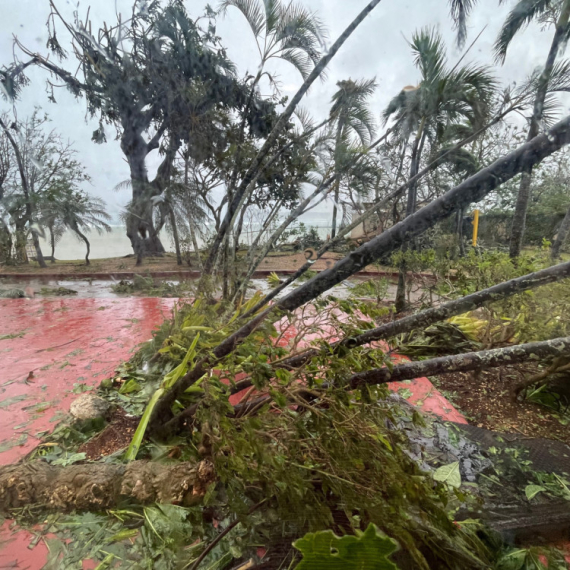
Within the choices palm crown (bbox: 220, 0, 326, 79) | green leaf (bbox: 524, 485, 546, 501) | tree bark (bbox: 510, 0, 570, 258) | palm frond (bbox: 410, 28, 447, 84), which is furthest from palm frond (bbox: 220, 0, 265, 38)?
green leaf (bbox: 524, 485, 546, 501)

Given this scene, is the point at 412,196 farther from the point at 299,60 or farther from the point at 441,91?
the point at 299,60

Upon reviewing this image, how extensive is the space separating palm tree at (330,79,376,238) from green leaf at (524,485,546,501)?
2.07ft

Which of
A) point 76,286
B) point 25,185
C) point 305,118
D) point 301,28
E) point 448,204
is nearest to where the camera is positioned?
point 448,204

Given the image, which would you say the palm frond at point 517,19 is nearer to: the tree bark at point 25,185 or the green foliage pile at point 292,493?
the green foliage pile at point 292,493

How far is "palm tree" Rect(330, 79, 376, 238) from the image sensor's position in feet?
2.43

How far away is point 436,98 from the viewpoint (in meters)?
0.63

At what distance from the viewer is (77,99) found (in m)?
0.94

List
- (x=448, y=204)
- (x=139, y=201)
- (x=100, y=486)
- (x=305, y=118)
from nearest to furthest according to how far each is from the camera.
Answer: (x=448, y=204)
(x=100, y=486)
(x=305, y=118)
(x=139, y=201)

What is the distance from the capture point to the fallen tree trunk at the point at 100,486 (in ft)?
1.61

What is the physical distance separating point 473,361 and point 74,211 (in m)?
1.39

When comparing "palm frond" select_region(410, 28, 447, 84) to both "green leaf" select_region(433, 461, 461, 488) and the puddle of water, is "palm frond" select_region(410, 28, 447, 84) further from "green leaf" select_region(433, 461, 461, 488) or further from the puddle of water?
the puddle of water

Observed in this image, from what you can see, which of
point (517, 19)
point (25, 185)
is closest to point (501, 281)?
point (517, 19)

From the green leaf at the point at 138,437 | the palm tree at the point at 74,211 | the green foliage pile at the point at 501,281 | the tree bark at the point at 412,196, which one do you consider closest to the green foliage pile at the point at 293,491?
the green leaf at the point at 138,437

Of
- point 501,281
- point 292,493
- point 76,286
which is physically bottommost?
point 292,493
